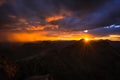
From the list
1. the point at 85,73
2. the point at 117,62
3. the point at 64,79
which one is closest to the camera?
the point at 64,79

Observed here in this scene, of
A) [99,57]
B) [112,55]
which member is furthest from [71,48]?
[112,55]

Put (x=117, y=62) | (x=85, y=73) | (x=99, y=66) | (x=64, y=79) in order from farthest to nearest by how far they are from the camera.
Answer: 1. (x=117, y=62)
2. (x=99, y=66)
3. (x=85, y=73)
4. (x=64, y=79)

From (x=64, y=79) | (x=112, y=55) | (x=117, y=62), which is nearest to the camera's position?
(x=64, y=79)

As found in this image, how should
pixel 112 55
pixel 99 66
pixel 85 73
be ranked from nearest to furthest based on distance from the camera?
pixel 85 73 < pixel 99 66 < pixel 112 55

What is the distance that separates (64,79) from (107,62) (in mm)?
67208

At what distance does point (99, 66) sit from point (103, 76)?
69.4ft

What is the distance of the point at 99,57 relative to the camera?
176m

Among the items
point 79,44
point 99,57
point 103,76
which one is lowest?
point 103,76

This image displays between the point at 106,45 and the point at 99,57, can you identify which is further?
the point at 106,45

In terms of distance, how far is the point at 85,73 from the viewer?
136 m

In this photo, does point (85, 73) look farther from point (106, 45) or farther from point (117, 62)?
point (106, 45)

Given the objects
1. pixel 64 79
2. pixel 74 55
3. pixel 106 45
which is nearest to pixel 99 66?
pixel 74 55

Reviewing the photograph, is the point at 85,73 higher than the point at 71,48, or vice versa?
the point at 71,48

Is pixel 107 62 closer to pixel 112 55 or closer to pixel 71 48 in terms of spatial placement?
pixel 112 55
